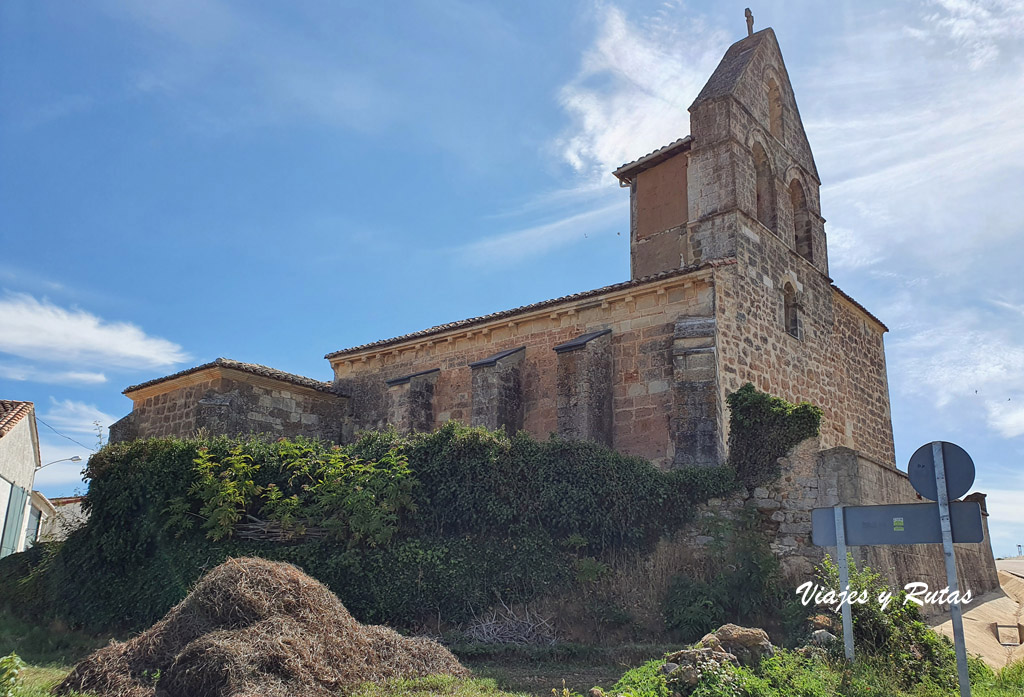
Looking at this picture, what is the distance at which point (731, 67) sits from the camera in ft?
60.6

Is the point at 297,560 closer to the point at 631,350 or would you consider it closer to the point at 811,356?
the point at 631,350

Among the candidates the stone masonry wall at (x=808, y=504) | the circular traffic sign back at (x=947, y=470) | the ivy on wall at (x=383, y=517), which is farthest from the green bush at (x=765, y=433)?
the circular traffic sign back at (x=947, y=470)

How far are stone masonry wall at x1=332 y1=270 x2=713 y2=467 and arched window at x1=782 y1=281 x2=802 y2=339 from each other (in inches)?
151

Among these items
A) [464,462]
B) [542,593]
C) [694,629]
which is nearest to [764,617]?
[694,629]

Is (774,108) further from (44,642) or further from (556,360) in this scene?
(44,642)

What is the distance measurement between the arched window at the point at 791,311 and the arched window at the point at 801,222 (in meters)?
1.83

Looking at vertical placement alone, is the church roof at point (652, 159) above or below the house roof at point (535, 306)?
above

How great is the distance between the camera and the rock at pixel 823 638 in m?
→ 8.15

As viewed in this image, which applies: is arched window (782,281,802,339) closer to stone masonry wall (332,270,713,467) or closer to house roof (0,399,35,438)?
stone masonry wall (332,270,713,467)

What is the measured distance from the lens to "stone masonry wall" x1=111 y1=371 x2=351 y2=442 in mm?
17016

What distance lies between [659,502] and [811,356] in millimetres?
7939

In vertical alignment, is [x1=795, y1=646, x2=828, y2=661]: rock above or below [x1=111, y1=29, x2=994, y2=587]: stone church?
below

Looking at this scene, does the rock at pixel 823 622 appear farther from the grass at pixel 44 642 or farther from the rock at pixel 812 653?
the grass at pixel 44 642

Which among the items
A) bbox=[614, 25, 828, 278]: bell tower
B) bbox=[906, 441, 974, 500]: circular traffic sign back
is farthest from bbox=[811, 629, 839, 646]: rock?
bbox=[614, 25, 828, 278]: bell tower
